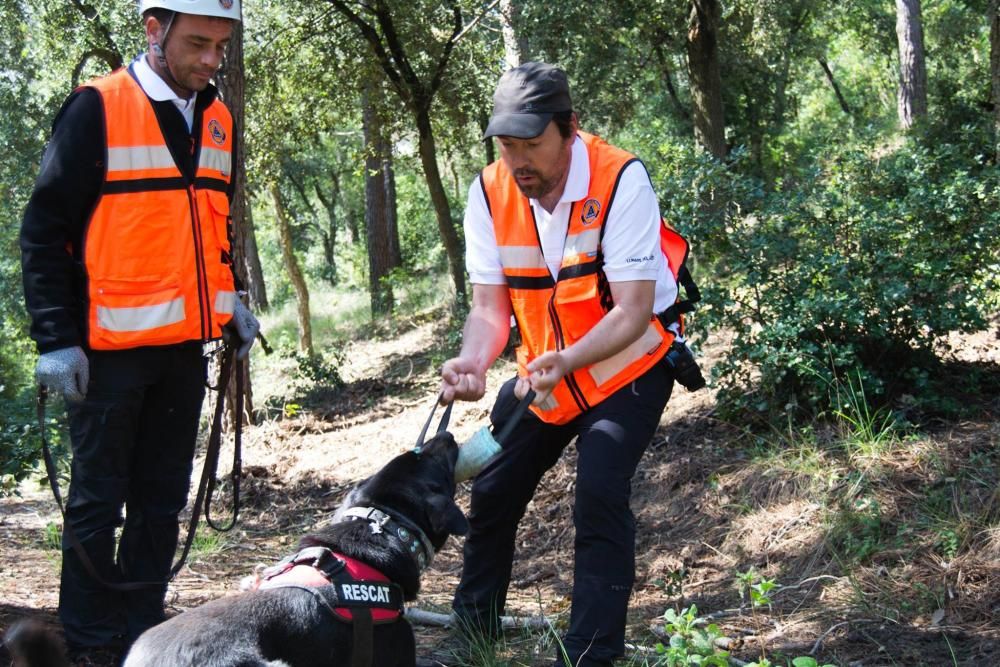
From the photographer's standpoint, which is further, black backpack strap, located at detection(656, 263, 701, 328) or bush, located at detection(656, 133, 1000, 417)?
bush, located at detection(656, 133, 1000, 417)

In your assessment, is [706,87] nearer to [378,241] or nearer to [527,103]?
[378,241]

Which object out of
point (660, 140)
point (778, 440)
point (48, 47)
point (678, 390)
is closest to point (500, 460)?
point (778, 440)

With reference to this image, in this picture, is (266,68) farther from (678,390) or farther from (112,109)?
(112,109)

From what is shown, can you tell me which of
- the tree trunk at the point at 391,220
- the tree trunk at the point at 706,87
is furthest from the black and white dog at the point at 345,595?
the tree trunk at the point at 391,220

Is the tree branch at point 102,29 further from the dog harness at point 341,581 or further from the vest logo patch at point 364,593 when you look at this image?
the vest logo patch at point 364,593

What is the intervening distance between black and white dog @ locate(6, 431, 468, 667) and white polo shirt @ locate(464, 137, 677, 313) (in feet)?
2.47

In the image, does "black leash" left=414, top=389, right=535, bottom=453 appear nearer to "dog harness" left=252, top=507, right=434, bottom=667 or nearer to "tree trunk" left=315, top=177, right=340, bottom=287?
"dog harness" left=252, top=507, right=434, bottom=667

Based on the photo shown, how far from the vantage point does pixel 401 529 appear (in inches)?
122

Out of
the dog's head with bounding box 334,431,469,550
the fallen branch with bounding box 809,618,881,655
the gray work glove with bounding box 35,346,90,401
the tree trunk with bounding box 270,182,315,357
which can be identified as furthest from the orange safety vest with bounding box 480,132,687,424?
the tree trunk with bounding box 270,182,315,357

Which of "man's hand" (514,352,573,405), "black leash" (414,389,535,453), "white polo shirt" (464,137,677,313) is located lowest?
"black leash" (414,389,535,453)

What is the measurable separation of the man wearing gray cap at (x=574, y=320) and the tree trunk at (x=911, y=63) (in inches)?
614

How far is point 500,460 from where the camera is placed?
3.65 metres

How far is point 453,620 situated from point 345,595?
1140mm

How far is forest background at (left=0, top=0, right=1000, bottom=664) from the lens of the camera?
5.71m
